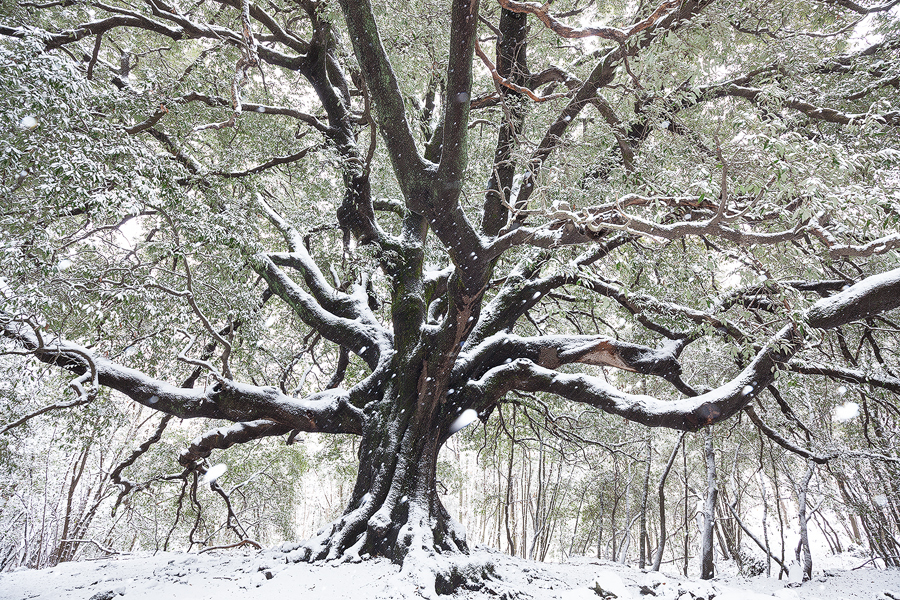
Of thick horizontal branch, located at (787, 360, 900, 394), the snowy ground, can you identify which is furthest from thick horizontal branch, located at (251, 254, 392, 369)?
thick horizontal branch, located at (787, 360, 900, 394)

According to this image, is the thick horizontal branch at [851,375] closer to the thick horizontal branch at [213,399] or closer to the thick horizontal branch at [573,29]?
the thick horizontal branch at [573,29]

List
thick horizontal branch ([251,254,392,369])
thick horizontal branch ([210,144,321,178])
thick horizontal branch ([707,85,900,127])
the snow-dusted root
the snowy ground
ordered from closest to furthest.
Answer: the snowy ground < the snow-dusted root < thick horizontal branch ([707,85,900,127]) < thick horizontal branch ([210,144,321,178]) < thick horizontal branch ([251,254,392,369])

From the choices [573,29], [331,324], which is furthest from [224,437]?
[573,29]

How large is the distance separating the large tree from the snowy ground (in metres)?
0.47

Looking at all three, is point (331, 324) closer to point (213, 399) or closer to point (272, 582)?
point (213, 399)

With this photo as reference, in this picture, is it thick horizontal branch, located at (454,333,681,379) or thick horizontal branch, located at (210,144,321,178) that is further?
thick horizontal branch, located at (454,333,681,379)

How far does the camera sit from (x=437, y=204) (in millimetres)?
3217

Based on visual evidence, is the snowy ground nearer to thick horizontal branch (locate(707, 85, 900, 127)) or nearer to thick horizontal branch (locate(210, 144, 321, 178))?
thick horizontal branch (locate(210, 144, 321, 178))

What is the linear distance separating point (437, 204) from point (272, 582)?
307 centimetres

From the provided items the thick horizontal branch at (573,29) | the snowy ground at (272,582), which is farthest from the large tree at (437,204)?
the snowy ground at (272,582)

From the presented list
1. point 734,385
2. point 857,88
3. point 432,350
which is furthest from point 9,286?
point 857,88

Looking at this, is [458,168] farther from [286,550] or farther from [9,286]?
[286,550]

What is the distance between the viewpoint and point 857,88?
4316mm

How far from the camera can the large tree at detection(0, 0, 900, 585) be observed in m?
2.76
